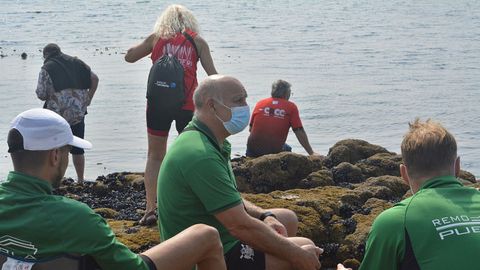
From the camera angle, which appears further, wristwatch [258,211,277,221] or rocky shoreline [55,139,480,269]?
rocky shoreline [55,139,480,269]

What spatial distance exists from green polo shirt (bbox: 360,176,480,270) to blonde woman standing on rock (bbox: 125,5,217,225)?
4.37 meters

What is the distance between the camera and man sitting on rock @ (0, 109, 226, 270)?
4918 mm

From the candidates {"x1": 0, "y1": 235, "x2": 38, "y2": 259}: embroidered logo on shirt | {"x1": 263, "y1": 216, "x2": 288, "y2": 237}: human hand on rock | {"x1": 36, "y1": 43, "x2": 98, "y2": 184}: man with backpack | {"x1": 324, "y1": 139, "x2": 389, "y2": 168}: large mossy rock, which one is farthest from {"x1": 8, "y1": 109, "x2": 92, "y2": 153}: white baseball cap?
{"x1": 324, "y1": 139, "x2": 389, "y2": 168}: large mossy rock

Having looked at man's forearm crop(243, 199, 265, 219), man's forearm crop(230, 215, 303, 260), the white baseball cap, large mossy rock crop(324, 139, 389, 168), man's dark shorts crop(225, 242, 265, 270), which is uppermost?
the white baseball cap

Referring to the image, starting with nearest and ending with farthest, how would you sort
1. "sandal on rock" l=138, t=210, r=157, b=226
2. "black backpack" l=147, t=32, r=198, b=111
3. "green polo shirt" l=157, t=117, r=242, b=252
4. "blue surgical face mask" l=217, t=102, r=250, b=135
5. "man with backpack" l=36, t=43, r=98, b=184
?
"green polo shirt" l=157, t=117, r=242, b=252, "blue surgical face mask" l=217, t=102, r=250, b=135, "sandal on rock" l=138, t=210, r=157, b=226, "black backpack" l=147, t=32, r=198, b=111, "man with backpack" l=36, t=43, r=98, b=184

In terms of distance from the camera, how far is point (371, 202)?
30.2 feet

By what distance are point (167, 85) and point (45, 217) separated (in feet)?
13.2

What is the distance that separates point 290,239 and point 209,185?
724 mm

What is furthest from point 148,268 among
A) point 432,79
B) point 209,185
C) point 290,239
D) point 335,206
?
point 432,79

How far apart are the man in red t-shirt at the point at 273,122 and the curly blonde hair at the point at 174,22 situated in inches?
156

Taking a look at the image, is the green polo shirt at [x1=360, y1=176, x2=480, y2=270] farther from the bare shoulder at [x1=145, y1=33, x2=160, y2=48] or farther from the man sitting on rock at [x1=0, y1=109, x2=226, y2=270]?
the bare shoulder at [x1=145, y1=33, x2=160, y2=48]

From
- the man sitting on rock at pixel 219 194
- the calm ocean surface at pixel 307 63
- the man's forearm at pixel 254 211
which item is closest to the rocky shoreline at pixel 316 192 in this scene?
the man's forearm at pixel 254 211

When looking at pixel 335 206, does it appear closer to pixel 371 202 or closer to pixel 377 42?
pixel 371 202

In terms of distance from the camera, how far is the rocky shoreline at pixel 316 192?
8.11m
